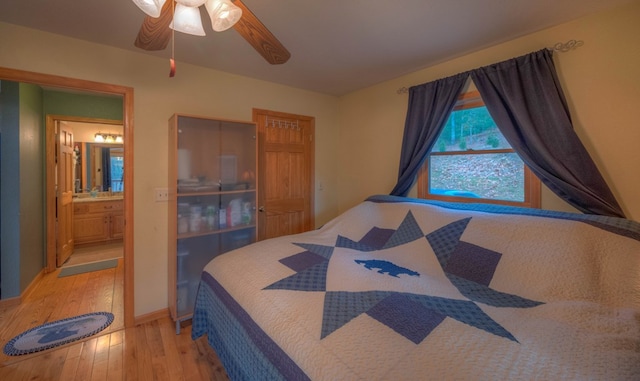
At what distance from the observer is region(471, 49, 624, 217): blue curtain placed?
1.65 m

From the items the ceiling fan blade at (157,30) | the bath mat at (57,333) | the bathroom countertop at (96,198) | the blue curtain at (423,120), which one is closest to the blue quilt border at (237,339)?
the bath mat at (57,333)

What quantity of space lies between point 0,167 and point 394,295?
3792mm

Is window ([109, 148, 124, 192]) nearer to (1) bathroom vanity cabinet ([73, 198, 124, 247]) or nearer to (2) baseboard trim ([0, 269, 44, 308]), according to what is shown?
(1) bathroom vanity cabinet ([73, 198, 124, 247])

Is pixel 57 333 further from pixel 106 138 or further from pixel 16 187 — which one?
pixel 106 138

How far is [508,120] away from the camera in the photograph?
6.45ft

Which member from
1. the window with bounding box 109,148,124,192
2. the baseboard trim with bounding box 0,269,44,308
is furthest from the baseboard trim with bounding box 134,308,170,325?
the window with bounding box 109,148,124,192

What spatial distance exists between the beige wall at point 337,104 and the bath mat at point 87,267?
1.92m

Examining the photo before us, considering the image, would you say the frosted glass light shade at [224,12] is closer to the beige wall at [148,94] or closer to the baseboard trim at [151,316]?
the beige wall at [148,94]

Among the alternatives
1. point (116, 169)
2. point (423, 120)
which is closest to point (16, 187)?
point (116, 169)

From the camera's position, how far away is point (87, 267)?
3.57 meters

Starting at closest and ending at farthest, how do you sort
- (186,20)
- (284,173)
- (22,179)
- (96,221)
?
1. (186,20)
2. (22,179)
3. (284,173)
4. (96,221)

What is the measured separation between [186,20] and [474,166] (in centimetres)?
234

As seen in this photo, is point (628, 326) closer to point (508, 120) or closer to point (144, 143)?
point (508, 120)

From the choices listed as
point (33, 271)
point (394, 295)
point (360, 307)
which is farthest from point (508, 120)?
point (33, 271)
